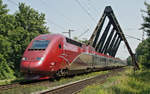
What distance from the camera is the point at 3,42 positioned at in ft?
81.4

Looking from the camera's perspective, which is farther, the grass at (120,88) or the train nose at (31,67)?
the train nose at (31,67)

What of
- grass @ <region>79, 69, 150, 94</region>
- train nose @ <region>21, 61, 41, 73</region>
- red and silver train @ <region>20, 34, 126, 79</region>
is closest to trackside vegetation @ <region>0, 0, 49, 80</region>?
red and silver train @ <region>20, 34, 126, 79</region>

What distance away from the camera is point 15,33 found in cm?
2853

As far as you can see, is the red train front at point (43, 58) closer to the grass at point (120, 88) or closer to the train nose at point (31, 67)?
the train nose at point (31, 67)

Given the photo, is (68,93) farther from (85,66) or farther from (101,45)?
(101,45)

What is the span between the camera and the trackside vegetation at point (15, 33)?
2553cm

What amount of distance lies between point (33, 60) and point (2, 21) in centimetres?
1692

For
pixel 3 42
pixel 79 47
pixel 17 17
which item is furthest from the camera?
pixel 17 17

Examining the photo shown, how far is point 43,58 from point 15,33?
18.5m

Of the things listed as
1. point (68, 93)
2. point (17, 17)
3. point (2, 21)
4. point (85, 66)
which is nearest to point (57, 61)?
point (68, 93)

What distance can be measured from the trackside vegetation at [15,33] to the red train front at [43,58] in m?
13.3

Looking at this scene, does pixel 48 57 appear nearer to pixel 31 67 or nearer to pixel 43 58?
pixel 43 58

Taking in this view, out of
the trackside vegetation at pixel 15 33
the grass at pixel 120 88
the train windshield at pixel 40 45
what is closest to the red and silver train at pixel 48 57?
the train windshield at pixel 40 45

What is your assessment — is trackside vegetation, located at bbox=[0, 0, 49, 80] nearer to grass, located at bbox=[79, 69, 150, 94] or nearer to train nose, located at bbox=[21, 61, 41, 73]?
train nose, located at bbox=[21, 61, 41, 73]
